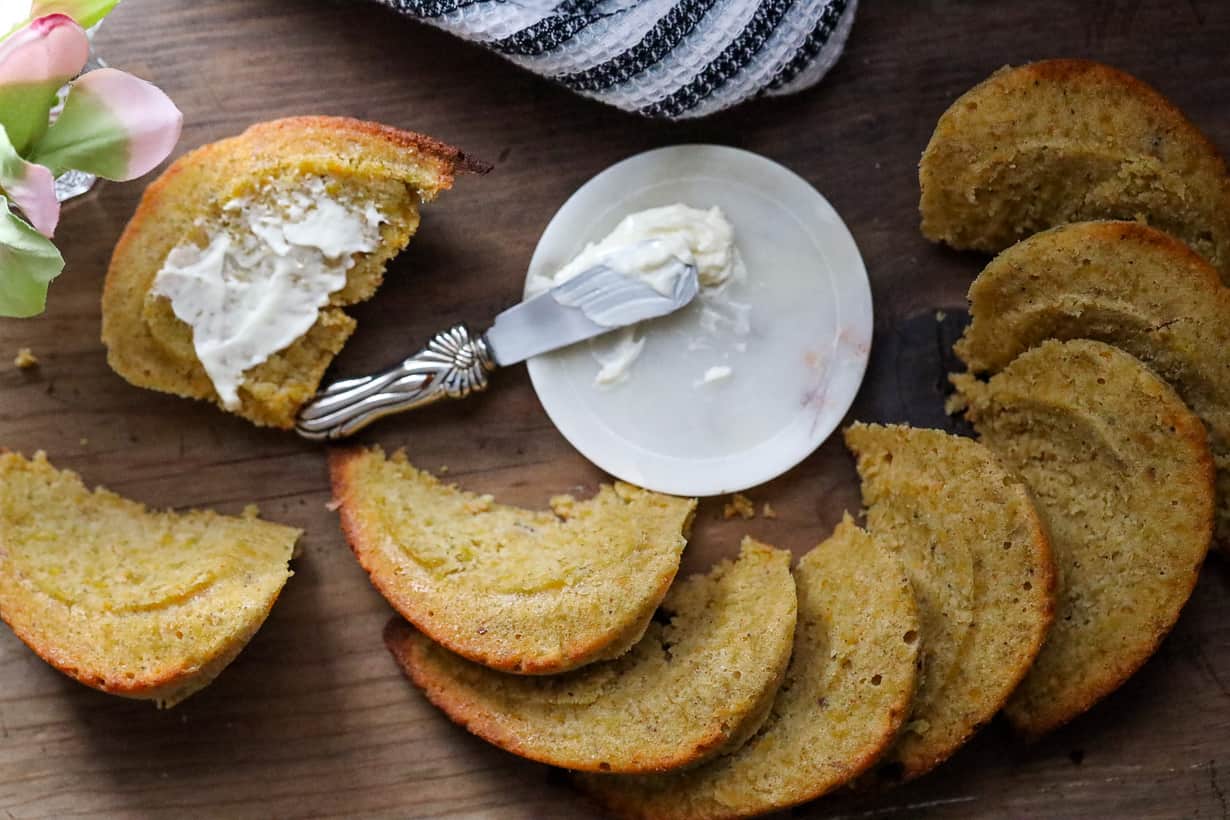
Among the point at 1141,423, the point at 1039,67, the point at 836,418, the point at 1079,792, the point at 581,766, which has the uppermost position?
the point at 1039,67

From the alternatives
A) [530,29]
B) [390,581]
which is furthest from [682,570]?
[530,29]

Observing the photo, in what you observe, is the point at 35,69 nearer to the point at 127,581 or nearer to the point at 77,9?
the point at 77,9

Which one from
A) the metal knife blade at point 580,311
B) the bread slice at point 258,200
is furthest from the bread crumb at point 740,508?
the bread slice at point 258,200

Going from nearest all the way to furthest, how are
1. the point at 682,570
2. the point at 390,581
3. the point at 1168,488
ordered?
the point at 1168,488 < the point at 390,581 < the point at 682,570

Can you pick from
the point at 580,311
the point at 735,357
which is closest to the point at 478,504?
the point at 580,311

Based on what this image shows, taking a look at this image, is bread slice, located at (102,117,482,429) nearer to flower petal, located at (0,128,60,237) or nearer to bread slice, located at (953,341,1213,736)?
flower petal, located at (0,128,60,237)

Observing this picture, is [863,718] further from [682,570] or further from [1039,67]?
[1039,67]
